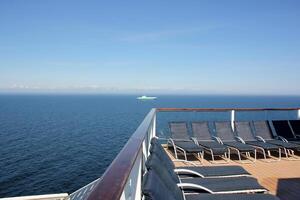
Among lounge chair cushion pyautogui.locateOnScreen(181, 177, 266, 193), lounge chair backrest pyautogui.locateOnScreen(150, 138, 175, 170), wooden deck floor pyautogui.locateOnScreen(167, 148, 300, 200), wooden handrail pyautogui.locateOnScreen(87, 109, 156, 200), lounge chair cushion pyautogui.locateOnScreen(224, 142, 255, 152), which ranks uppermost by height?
wooden handrail pyautogui.locateOnScreen(87, 109, 156, 200)

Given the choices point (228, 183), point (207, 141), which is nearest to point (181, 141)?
point (207, 141)

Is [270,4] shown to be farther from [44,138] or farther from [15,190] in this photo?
[44,138]

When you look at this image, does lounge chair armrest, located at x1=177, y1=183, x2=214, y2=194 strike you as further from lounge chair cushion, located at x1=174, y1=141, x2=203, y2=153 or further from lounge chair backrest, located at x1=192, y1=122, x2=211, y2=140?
lounge chair backrest, located at x1=192, y1=122, x2=211, y2=140

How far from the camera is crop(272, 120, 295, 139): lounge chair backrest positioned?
6.93 metres

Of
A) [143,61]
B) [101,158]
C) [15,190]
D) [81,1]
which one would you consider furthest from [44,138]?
[143,61]

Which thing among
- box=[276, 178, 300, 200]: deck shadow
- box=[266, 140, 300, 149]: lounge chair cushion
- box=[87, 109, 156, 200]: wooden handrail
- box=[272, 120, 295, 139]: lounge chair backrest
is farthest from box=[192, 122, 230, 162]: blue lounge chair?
box=[87, 109, 156, 200]: wooden handrail

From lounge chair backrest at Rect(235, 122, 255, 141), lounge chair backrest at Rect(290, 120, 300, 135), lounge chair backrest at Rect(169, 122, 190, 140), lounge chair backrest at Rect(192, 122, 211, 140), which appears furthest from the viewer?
lounge chair backrest at Rect(290, 120, 300, 135)

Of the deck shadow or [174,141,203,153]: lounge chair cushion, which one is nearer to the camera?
the deck shadow

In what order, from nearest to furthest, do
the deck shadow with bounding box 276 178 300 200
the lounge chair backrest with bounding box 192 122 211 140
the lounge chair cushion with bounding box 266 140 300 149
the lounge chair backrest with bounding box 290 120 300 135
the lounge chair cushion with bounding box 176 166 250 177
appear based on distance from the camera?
the lounge chair cushion with bounding box 176 166 250 177 → the deck shadow with bounding box 276 178 300 200 → the lounge chair cushion with bounding box 266 140 300 149 → the lounge chair backrest with bounding box 192 122 211 140 → the lounge chair backrest with bounding box 290 120 300 135

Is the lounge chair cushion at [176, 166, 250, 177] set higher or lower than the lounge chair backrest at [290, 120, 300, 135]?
lower

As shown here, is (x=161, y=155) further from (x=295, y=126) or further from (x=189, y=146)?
A: (x=295, y=126)

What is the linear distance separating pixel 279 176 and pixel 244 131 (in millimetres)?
2049

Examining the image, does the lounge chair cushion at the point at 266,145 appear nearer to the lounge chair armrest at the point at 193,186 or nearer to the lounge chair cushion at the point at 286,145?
the lounge chair cushion at the point at 286,145

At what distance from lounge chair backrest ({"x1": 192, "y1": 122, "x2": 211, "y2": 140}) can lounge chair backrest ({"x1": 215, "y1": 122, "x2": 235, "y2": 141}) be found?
0.22m
